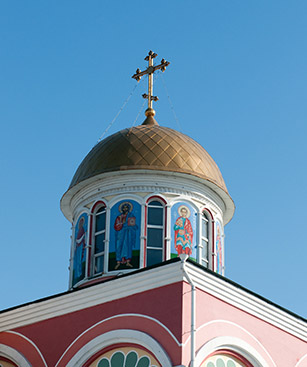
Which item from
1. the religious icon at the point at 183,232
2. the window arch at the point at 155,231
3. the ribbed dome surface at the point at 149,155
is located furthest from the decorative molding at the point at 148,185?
the religious icon at the point at 183,232

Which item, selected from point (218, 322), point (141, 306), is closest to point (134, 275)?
point (141, 306)

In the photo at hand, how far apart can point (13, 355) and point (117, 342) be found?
264 cm

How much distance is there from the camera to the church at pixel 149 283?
13.2 metres

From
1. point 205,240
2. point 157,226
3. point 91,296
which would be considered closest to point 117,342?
point 91,296

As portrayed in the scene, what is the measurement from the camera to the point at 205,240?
17.4m

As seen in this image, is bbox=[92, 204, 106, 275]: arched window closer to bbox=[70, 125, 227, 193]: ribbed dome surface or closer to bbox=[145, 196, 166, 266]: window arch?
bbox=[70, 125, 227, 193]: ribbed dome surface

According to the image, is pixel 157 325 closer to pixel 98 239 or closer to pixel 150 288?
pixel 150 288

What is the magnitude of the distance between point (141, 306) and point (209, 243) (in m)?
4.28

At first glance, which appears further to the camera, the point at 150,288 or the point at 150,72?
the point at 150,72

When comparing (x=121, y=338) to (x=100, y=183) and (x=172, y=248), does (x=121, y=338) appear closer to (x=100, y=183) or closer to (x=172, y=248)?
(x=172, y=248)

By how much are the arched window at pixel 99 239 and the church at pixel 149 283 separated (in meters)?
0.03

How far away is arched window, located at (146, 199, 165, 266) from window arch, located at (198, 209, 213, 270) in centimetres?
91

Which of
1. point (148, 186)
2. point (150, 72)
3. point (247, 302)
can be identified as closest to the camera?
point (247, 302)

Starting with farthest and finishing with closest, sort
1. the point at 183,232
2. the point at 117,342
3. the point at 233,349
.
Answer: the point at 183,232 → the point at 233,349 → the point at 117,342
